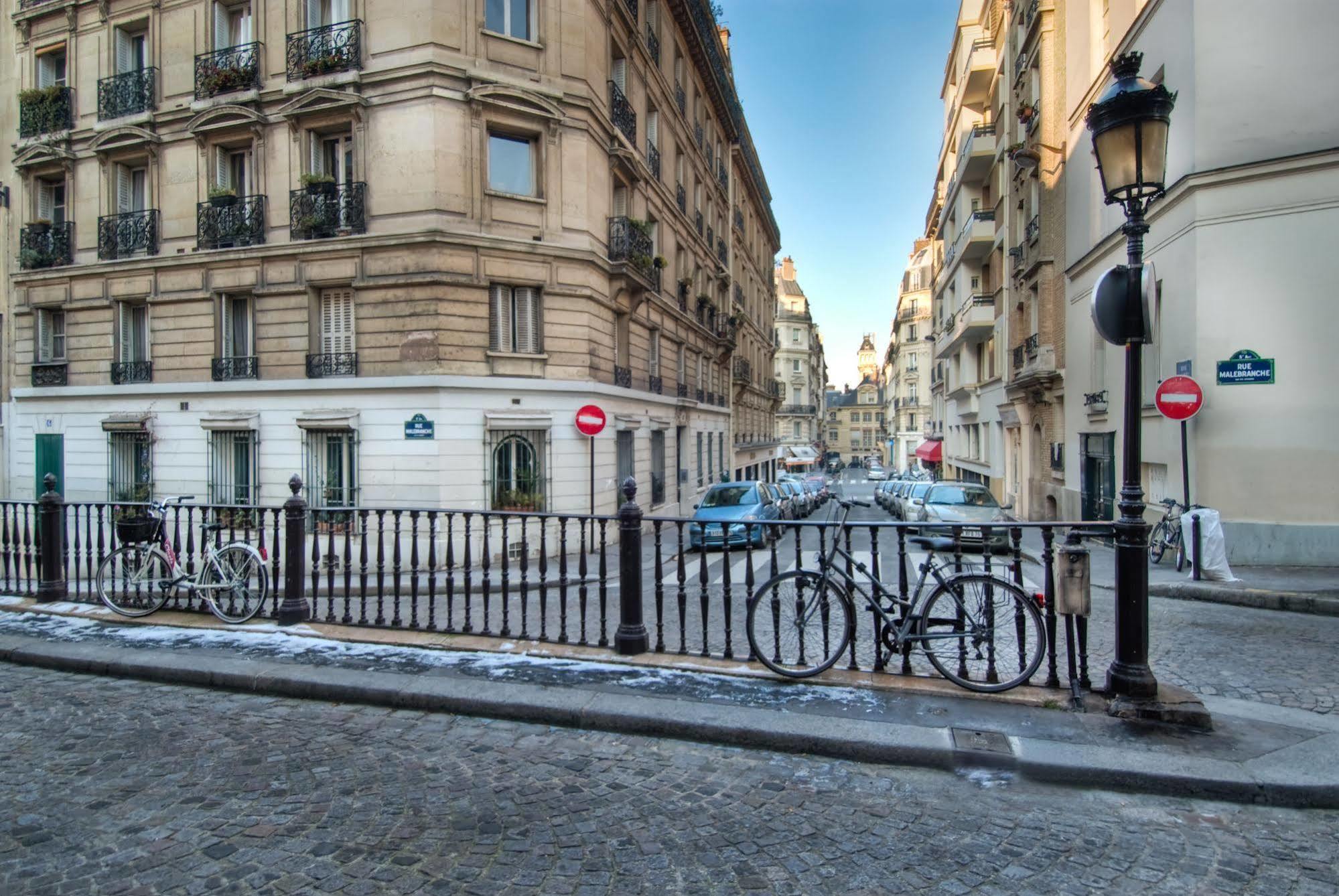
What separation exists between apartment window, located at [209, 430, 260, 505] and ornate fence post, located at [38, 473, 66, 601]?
8454 millimetres

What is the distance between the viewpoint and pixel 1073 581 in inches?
171

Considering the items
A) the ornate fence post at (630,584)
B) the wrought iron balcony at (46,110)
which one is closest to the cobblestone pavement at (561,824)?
the ornate fence post at (630,584)

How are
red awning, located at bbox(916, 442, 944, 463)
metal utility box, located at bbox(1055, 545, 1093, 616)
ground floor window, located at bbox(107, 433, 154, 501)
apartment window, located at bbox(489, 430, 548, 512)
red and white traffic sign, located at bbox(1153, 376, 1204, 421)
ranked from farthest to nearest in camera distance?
red awning, located at bbox(916, 442, 944, 463) < ground floor window, located at bbox(107, 433, 154, 501) < apartment window, located at bbox(489, 430, 548, 512) < red and white traffic sign, located at bbox(1153, 376, 1204, 421) < metal utility box, located at bbox(1055, 545, 1093, 616)

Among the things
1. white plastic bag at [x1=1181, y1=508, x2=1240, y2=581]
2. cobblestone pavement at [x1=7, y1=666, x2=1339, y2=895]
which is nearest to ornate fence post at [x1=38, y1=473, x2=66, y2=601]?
cobblestone pavement at [x1=7, y1=666, x2=1339, y2=895]

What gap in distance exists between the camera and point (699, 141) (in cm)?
2719

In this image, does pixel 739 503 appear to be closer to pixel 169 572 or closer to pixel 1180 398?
pixel 1180 398

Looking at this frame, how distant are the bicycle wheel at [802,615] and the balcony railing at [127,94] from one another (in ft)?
64.5

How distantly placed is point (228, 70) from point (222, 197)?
2858mm

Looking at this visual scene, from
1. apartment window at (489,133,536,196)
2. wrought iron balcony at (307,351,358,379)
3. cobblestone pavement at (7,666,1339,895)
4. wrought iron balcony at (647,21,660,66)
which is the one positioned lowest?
cobblestone pavement at (7,666,1339,895)

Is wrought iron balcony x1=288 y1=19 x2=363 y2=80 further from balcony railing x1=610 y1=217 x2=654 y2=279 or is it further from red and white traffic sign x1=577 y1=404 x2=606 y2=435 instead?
red and white traffic sign x1=577 y1=404 x2=606 y2=435

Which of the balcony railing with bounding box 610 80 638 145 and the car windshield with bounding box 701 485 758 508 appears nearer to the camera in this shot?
the car windshield with bounding box 701 485 758 508

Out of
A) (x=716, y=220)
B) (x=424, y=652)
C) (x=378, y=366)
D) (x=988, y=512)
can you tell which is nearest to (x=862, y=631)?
(x=424, y=652)

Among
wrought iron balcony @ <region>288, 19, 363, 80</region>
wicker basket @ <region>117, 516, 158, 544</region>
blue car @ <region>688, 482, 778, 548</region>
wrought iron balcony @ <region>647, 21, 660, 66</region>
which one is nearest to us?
wicker basket @ <region>117, 516, 158, 544</region>

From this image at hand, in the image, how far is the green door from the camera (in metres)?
17.9
